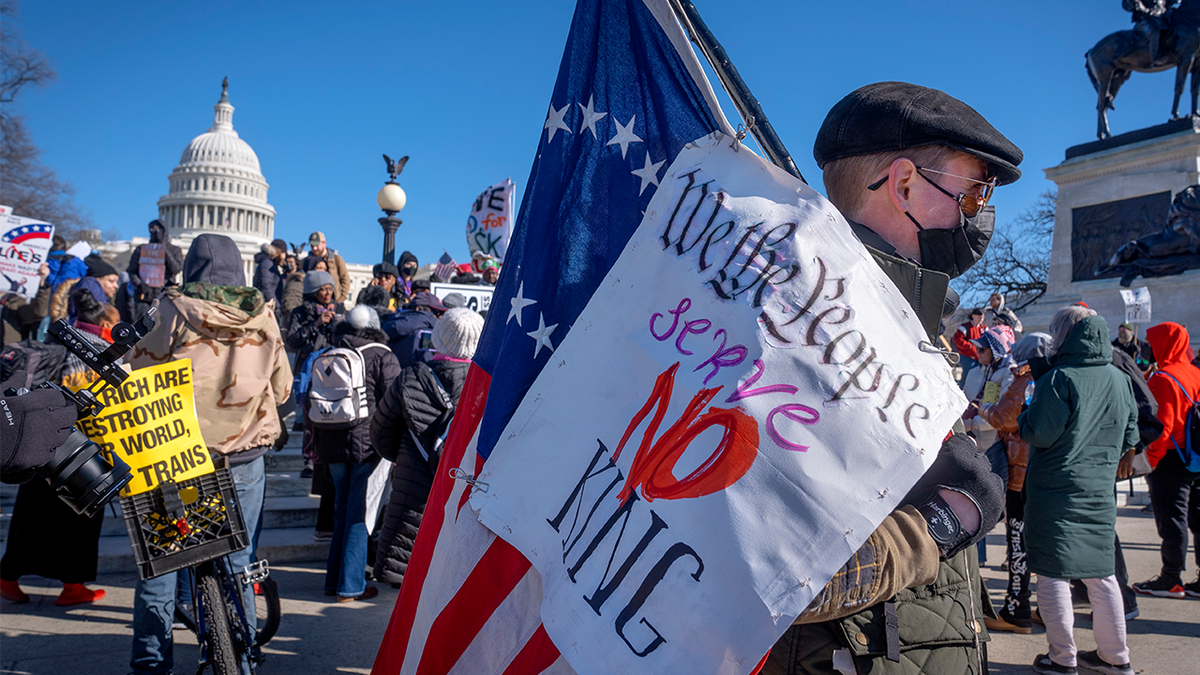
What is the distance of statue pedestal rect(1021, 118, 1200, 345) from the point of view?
12.9m

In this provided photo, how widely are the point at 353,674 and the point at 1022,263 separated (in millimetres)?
37571

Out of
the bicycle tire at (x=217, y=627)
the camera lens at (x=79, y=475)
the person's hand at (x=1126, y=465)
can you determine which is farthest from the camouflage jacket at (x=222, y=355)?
the person's hand at (x=1126, y=465)

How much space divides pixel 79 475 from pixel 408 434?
2869mm

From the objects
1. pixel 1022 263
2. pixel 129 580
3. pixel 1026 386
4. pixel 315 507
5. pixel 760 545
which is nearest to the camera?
pixel 760 545

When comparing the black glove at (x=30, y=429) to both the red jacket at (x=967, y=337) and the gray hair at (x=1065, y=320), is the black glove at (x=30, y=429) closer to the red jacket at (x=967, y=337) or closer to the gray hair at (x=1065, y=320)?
the gray hair at (x=1065, y=320)

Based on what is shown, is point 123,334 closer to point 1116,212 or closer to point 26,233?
point 26,233

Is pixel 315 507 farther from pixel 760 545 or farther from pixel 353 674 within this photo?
pixel 760 545

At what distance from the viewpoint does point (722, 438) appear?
4.23 ft

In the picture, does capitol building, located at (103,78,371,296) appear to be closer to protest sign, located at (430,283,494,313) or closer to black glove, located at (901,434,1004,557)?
protest sign, located at (430,283,494,313)

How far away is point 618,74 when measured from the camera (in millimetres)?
1996

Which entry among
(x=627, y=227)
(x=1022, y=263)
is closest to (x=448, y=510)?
(x=627, y=227)

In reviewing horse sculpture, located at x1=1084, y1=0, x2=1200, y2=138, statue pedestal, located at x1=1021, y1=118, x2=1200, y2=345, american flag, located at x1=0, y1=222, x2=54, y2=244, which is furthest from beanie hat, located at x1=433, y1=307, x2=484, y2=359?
horse sculpture, located at x1=1084, y1=0, x2=1200, y2=138

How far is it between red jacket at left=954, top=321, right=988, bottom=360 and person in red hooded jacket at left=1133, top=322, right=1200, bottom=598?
2218mm

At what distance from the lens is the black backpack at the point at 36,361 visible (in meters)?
4.77
